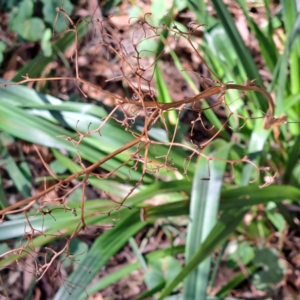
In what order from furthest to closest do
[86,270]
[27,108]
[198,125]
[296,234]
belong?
[198,125] < [296,234] < [27,108] < [86,270]

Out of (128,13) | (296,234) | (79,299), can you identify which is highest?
(128,13)

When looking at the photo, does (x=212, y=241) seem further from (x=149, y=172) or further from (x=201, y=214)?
(x=149, y=172)

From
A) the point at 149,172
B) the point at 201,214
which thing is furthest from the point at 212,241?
the point at 149,172

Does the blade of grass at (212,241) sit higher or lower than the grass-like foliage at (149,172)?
lower

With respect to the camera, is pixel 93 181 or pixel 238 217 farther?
pixel 93 181

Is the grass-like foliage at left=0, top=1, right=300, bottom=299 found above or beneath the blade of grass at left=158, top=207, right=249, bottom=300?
above

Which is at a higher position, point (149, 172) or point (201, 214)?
point (149, 172)

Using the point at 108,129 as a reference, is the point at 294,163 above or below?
below

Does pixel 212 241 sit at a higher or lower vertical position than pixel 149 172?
lower

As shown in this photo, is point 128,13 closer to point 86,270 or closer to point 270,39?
point 270,39

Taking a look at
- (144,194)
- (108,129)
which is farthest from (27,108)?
(144,194)

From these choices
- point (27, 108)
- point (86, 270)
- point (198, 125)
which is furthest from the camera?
point (198, 125)
